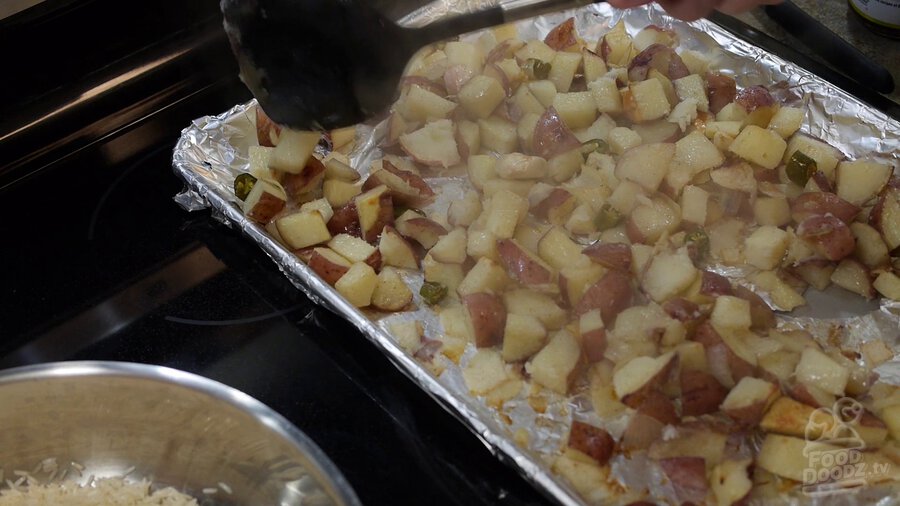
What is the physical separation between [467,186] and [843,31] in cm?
143

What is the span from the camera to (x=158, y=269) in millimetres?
2008

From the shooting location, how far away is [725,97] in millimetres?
2184

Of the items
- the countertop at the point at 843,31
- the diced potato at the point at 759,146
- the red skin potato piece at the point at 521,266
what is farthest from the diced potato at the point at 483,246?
the countertop at the point at 843,31

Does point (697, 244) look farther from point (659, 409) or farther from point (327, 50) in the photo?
point (327, 50)

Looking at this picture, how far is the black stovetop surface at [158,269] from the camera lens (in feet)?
5.38

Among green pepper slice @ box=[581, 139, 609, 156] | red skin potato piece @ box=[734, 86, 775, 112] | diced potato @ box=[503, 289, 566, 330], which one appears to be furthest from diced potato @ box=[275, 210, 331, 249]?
red skin potato piece @ box=[734, 86, 775, 112]

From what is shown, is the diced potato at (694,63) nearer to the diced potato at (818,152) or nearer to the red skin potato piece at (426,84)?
the diced potato at (818,152)

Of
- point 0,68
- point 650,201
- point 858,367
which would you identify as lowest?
point 858,367

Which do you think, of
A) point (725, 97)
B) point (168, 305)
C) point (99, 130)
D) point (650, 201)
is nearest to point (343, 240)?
point (168, 305)

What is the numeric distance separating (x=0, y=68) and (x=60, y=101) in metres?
0.17

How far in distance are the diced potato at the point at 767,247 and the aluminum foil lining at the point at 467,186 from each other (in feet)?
0.43

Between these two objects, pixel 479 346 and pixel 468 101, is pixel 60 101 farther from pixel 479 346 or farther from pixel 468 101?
pixel 479 346

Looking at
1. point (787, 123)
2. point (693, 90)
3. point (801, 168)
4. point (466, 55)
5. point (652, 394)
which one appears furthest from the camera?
point (466, 55)
